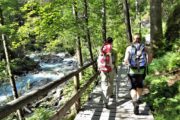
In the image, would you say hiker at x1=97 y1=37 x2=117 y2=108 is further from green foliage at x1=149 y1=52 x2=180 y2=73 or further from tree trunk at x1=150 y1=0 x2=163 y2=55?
tree trunk at x1=150 y1=0 x2=163 y2=55

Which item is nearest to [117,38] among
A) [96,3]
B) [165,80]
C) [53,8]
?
[96,3]

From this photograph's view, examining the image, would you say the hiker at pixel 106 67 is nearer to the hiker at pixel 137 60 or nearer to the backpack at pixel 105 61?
the backpack at pixel 105 61

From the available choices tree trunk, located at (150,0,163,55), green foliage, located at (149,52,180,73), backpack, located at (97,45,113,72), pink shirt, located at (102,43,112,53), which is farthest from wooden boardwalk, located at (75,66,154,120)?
tree trunk, located at (150,0,163,55)

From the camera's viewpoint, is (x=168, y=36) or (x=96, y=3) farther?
(x=96, y=3)

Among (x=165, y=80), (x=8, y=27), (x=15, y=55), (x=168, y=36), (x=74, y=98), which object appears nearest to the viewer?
(x=74, y=98)

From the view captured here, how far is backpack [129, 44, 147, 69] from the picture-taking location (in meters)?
7.05

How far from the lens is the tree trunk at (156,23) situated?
12977 millimetres

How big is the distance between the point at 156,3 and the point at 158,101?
667 centimetres

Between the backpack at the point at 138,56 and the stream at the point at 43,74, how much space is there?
14.5m

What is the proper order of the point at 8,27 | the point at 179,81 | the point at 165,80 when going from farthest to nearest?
1. the point at 8,27
2. the point at 165,80
3. the point at 179,81

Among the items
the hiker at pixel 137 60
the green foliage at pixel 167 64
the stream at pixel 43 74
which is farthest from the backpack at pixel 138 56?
the stream at pixel 43 74

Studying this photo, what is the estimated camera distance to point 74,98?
698 cm

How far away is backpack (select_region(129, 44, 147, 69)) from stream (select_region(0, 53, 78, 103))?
14.5m

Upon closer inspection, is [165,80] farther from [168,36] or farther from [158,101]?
[168,36]
